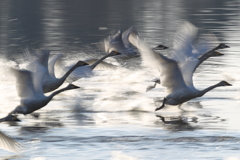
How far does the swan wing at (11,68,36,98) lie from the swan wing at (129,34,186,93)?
187 centimetres

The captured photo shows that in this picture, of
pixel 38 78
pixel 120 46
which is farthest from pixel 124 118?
pixel 120 46

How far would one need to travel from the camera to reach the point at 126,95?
13.5m

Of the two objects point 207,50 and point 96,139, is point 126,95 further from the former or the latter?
point 96,139

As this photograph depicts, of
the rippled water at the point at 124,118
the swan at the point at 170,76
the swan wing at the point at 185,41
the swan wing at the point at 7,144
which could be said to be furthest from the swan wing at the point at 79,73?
the swan wing at the point at 7,144

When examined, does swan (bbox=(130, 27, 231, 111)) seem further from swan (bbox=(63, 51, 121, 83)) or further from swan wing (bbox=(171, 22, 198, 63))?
swan (bbox=(63, 51, 121, 83))

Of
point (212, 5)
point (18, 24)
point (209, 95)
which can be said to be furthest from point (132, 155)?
point (212, 5)

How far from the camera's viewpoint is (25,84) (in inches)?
429

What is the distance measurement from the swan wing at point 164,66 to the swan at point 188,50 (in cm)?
34

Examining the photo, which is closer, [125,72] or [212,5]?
[125,72]

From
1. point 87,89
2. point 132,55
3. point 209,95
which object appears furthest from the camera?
point 132,55

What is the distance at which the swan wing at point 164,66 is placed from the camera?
1082cm

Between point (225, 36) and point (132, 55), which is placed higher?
point (132, 55)

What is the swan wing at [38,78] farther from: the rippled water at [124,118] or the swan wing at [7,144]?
the swan wing at [7,144]

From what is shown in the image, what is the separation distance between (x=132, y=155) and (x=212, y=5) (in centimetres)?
3327
